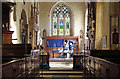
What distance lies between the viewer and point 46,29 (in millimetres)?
19109

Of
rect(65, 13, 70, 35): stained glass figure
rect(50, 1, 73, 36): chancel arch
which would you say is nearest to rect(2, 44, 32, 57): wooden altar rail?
rect(50, 1, 73, 36): chancel arch

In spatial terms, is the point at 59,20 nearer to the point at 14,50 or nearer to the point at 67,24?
the point at 67,24

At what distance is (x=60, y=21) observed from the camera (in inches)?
786

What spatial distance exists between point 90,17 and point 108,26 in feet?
11.6

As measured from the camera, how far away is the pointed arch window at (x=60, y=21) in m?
19.8

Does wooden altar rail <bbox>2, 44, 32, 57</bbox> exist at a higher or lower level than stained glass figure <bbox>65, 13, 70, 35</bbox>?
lower

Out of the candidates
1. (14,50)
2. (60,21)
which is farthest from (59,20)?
(14,50)

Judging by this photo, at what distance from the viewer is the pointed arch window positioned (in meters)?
19.8

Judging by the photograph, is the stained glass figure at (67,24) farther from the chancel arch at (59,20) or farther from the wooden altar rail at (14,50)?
the wooden altar rail at (14,50)

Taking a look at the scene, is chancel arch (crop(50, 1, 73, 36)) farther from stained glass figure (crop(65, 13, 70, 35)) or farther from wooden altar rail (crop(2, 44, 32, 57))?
wooden altar rail (crop(2, 44, 32, 57))

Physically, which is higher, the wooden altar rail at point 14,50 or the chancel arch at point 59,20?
the chancel arch at point 59,20

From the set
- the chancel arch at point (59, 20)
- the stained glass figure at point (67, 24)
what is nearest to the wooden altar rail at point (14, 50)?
the chancel arch at point (59, 20)

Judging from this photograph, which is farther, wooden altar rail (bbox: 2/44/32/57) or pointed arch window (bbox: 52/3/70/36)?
pointed arch window (bbox: 52/3/70/36)

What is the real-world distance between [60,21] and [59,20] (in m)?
0.16
